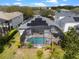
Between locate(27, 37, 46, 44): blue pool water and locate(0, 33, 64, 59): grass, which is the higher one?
locate(27, 37, 46, 44): blue pool water

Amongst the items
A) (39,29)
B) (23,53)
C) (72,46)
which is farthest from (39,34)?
(72,46)

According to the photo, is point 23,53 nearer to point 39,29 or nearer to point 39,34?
point 39,34

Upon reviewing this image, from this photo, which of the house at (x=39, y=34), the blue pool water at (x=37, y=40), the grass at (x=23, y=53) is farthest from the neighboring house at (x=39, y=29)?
the grass at (x=23, y=53)

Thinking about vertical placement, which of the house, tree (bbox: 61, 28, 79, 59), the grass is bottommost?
the grass

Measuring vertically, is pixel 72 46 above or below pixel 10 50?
above

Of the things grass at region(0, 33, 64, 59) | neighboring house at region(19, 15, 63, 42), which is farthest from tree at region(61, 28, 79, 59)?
neighboring house at region(19, 15, 63, 42)

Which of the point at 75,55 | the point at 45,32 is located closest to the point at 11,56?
the point at 75,55

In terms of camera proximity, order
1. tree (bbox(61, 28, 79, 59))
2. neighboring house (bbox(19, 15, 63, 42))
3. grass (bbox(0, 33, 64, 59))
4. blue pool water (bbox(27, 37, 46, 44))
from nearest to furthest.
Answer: tree (bbox(61, 28, 79, 59)) → grass (bbox(0, 33, 64, 59)) → blue pool water (bbox(27, 37, 46, 44)) → neighboring house (bbox(19, 15, 63, 42))

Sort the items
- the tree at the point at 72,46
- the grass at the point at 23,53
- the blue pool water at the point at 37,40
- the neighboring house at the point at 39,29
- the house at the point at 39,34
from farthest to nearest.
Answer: the neighboring house at the point at 39,29 → the house at the point at 39,34 → the blue pool water at the point at 37,40 → the grass at the point at 23,53 → the tree at the point at 72,46

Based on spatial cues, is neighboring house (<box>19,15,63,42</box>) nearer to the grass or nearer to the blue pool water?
the blue pool water

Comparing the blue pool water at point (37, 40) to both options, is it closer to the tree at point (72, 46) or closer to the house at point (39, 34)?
the house at point (39, 34)

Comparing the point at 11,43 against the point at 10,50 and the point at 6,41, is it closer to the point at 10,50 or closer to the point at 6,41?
the point at 6,41
